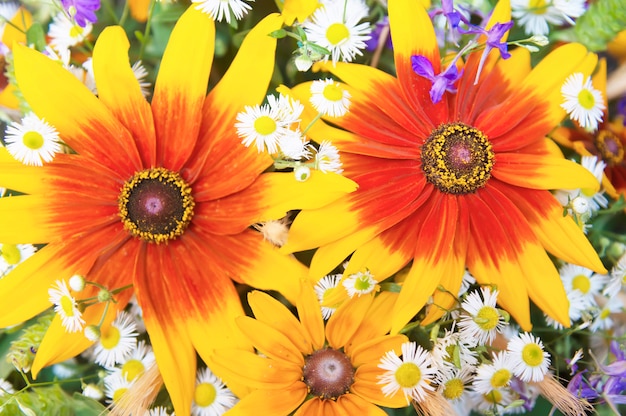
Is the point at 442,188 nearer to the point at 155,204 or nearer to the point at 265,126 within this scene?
the point at 265,126

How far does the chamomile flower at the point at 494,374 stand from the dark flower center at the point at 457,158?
0.20 m

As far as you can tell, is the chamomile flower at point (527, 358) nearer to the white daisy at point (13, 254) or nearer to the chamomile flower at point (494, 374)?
the chamomile flower at point (494, 374)

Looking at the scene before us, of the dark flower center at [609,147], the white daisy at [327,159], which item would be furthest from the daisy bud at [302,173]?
the dark flower center at [609,147]

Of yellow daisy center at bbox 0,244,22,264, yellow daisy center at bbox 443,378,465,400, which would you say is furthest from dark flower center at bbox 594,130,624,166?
yellow daisy center at bbox 0,244,22,264

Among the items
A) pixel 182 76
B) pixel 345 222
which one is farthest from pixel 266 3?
pixel 345 222

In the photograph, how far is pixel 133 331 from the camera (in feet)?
2.64

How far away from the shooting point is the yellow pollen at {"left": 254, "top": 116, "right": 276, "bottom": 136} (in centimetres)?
70

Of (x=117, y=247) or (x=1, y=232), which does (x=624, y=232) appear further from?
(x=1, y=232)

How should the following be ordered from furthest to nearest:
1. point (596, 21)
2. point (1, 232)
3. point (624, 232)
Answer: point (624, 232)
point (596, 21)
point (1, 232)

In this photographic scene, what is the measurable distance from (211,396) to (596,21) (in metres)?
0.66

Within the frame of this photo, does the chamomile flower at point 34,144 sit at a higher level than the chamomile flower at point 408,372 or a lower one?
higher

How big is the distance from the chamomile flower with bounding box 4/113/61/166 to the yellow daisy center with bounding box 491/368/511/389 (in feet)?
1.77

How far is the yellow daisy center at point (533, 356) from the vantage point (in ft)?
2.46

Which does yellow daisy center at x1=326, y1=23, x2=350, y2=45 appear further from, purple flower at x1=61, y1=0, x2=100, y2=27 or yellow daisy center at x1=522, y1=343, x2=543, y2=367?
yellow daisy center at x1=522, y1=343, x2=543, y2=367
